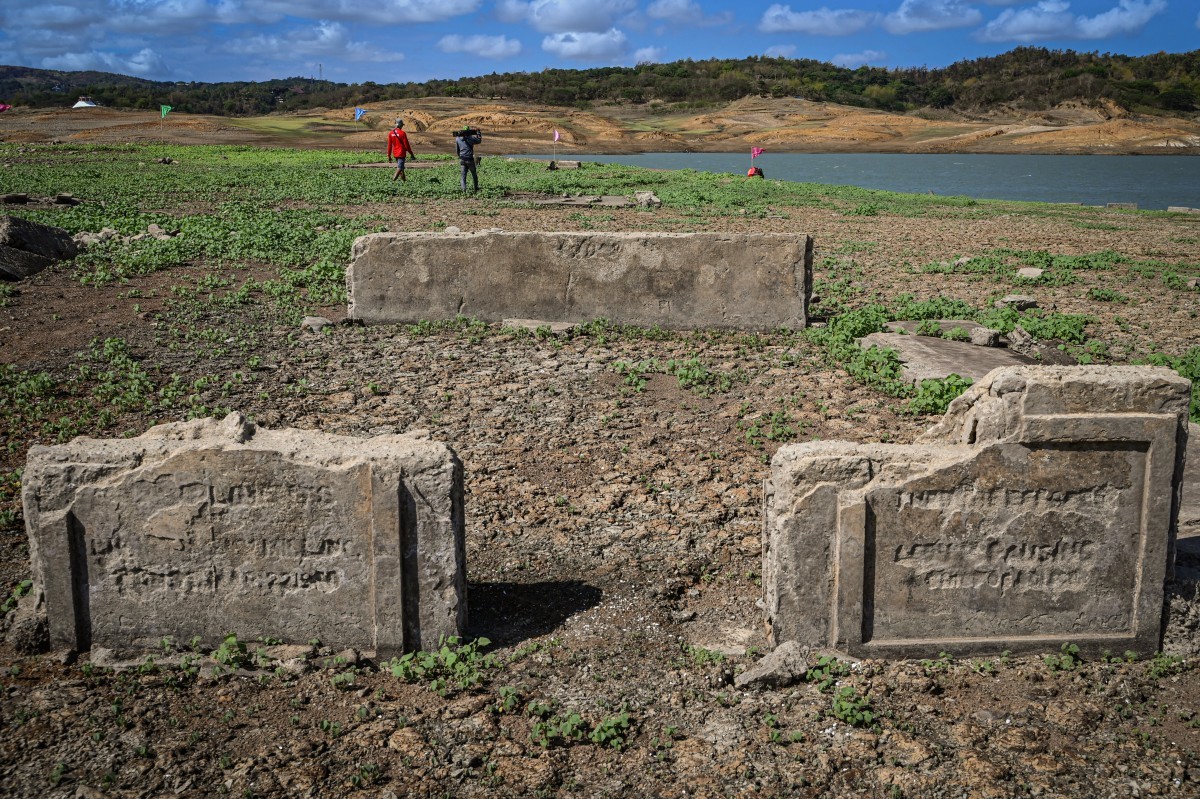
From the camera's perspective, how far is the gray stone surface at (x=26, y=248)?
13133 mm

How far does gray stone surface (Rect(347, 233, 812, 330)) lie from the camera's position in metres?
11.2

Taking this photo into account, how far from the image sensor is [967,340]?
34.0ft

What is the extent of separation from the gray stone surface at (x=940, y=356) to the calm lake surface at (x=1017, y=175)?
82.3 feet

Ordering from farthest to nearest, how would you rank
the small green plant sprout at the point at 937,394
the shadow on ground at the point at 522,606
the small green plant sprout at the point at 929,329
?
the small green plant sprout at the point at 929,329 < the small green plant sprout at the point at 937,394 < the shadow on ground at the point at 522,606

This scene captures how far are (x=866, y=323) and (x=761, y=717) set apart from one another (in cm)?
723

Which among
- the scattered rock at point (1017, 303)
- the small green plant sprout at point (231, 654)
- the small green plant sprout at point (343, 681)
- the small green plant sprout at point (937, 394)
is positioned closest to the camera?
the small green plant sprout at point (343, 681)

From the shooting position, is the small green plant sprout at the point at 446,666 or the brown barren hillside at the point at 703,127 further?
the brown barren hillside at the point at 703,127

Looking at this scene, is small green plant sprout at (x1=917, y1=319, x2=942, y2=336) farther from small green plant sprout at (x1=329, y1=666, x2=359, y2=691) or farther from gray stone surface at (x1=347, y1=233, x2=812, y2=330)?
small green plant sprout at (x1=329, y1=666, x2=359, y2=691)

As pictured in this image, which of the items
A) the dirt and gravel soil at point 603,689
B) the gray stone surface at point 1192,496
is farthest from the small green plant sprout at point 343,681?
the gray stone surface at point 1192,496

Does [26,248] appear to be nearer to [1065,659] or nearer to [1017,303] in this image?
[1017,303]

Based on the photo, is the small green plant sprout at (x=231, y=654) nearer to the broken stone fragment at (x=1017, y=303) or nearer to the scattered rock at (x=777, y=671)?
the scattered rock at (x=777, y=671)

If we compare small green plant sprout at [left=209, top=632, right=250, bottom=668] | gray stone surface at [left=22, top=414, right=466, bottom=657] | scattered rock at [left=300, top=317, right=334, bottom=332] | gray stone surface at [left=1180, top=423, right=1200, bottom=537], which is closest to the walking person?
scattered rock at [left=300, top=317, right=334, bottom=332]

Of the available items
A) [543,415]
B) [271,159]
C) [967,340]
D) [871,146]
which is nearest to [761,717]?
[543,415]

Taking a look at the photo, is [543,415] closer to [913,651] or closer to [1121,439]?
[913,651]
